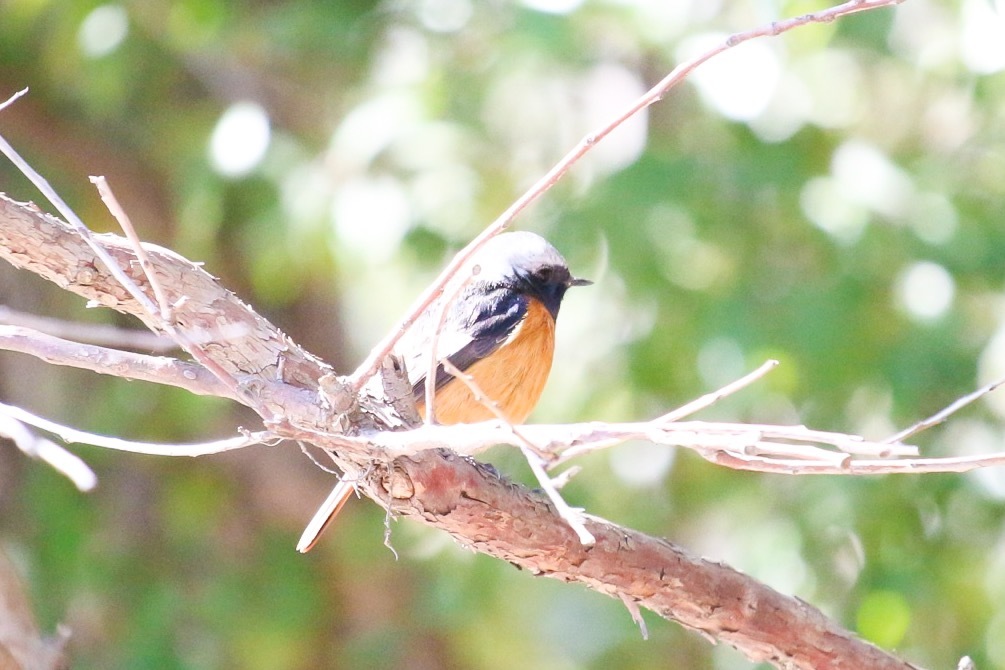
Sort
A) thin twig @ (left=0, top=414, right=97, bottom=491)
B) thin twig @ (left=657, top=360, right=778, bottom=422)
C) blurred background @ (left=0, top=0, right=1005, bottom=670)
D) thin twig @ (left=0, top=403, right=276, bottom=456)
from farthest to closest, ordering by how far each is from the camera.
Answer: blurred background @ (left=0, top=0, right=1005, bottom=670) → thin twig @ (left=0, top=403, right=276, bottom=456) → thin twig @ (left=657, top=360, right=778, bottom=422) → thin twig @ (left=0, top=414, right=97, bottom=491)

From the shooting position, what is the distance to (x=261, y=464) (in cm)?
700

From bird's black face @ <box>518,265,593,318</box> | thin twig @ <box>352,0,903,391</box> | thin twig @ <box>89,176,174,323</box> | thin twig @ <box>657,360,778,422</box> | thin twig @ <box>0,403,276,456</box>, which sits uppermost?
bird's black face @ <box>518,265,593,318</box>

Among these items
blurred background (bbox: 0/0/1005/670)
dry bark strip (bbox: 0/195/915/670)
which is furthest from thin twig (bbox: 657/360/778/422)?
blurred background (bbox: 0/0/1005/670)

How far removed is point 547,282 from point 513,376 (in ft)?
2.00

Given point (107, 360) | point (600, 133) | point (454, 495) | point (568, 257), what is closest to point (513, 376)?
point (568, 257)

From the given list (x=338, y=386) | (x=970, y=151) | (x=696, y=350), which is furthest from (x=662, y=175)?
(x=338, y=386)

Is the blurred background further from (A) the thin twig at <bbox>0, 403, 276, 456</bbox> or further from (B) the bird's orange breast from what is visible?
(A) the thin twig at <bbox>0, 403, 276, 456</bbox>

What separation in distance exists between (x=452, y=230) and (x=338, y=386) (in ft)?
9.94

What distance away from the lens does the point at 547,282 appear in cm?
515

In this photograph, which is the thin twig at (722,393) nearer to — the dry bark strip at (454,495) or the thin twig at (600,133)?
the thin twig at (600,133)

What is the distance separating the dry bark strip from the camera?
2271 mm

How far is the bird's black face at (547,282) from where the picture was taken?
5105 millimetres

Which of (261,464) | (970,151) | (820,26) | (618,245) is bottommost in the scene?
(261,464)

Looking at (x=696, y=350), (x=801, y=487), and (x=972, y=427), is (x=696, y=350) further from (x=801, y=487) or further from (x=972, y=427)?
(x=972, y=427)
